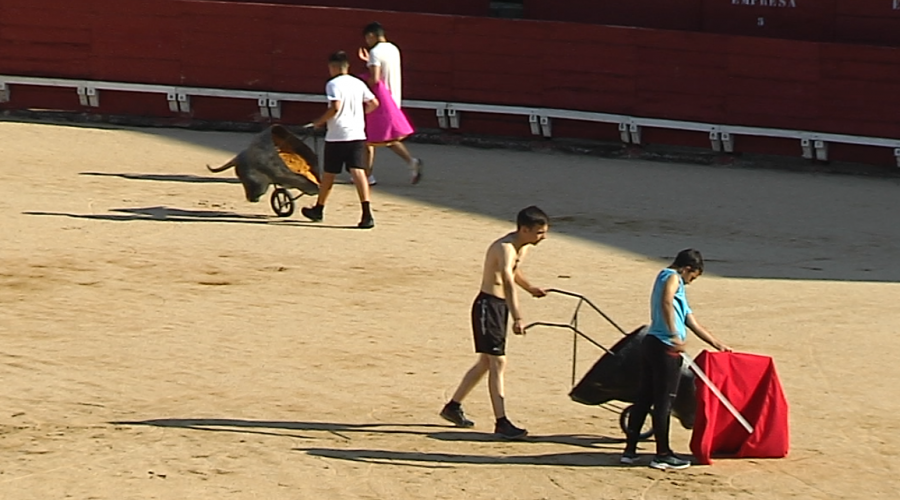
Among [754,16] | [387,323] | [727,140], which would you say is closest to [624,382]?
[387,323]

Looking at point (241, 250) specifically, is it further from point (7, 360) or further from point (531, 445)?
point (531, 445)

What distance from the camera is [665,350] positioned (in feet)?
26.3

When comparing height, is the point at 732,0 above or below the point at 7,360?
above

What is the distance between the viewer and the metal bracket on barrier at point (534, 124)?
63.7 feet

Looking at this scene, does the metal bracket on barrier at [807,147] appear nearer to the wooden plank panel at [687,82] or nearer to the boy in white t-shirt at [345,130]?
the wooden plank panel at [687,82]

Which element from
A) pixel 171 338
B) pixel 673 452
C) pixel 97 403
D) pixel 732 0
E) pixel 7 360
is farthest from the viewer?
pixel 732 0

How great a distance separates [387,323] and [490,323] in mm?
2601

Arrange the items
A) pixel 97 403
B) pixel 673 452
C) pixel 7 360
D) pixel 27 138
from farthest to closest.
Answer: pixel 27 138, pixel 7 360, pixel 97 403, pixel 673 452

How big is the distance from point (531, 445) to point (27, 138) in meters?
11.7

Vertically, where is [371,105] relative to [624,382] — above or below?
above

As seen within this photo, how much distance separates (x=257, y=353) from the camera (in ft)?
33.2

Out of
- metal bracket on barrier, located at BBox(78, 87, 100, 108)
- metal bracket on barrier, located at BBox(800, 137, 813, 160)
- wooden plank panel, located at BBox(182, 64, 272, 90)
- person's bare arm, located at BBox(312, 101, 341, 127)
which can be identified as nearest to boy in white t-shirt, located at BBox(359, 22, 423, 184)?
person's bare arm, located at BBox(312, 101, 341, 127)

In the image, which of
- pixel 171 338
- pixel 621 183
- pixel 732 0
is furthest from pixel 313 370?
pixel 732 0

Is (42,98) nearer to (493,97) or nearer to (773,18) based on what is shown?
(493,97)
